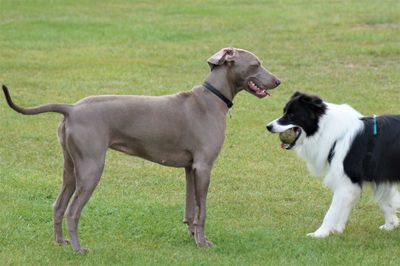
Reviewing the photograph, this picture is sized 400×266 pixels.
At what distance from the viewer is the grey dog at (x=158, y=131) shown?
8.15 metres

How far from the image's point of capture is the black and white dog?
9234 mm

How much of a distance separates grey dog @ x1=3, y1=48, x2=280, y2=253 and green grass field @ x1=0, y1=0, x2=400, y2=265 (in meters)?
0.45

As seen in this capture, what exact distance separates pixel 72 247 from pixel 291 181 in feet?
13.6

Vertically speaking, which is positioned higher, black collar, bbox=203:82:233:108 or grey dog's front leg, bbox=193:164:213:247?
black collar, bbox=203:82:233:108

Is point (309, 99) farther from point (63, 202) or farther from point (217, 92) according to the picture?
point (63, 202)

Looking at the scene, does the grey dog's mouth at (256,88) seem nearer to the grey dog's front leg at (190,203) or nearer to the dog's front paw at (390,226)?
the grey dog's front leg at (190,203)

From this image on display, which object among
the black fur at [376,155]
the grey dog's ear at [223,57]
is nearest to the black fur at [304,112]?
the black fur at [376,155]

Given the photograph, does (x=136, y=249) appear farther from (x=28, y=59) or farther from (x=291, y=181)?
(x=28, y=59)

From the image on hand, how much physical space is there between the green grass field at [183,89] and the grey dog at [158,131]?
1.46ft

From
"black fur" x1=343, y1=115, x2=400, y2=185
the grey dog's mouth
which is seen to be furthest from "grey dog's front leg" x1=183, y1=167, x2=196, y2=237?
"black fur" x1=343, y1=115, x2=400, y2=185

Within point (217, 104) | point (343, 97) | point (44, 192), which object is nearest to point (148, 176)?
point (44, 192)

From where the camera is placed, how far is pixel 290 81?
19094mm

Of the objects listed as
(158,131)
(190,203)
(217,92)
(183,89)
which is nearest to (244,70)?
(217,92)

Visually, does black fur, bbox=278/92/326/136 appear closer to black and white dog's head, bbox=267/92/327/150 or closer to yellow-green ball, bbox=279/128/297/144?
black and white dog's head, bbox=267/92/327/150
